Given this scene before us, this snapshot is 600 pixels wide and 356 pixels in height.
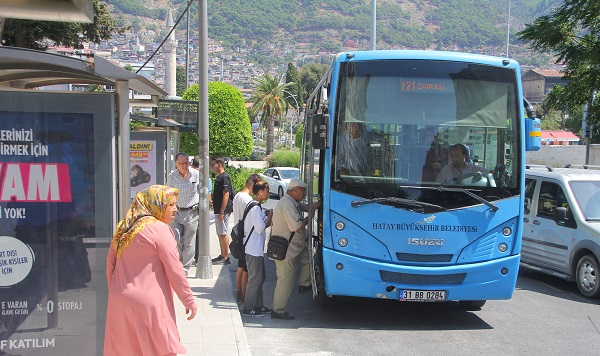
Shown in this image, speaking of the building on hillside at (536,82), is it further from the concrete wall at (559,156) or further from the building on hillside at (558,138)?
the concrete wall at (559,156)

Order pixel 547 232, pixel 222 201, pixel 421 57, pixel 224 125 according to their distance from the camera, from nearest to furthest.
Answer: pixel 421 57, pixel 547 232, pixel 222 201, pixel 224 125

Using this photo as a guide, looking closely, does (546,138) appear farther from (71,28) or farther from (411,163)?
(411,163)

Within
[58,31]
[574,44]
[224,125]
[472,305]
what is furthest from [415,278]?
[224,125]

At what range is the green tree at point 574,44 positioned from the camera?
699 inches

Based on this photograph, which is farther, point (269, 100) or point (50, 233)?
point (269, 100)

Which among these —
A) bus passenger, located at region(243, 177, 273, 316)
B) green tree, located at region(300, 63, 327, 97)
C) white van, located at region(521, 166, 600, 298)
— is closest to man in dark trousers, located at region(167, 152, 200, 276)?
bus passenger, located at region(243, 177, 273, 316)

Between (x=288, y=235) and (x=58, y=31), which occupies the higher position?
(x=58, y=31)

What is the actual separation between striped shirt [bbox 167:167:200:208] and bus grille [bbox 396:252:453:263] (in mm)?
3992

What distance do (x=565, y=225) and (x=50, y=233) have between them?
28.0 ft

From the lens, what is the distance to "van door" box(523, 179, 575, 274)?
11055 millimetres

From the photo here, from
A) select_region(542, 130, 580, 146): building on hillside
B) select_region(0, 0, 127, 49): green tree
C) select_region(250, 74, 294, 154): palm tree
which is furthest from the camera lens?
select_region(542, 130, 580, 146): building on hillside

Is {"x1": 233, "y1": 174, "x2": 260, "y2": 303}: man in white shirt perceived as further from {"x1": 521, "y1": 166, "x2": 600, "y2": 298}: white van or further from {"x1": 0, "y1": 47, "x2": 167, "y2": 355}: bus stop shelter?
{"x1": 521, "y1": 166, "x2": 600, "y2": 298}: white van

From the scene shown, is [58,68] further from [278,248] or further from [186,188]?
[186,188]

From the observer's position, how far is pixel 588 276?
10.4 m
